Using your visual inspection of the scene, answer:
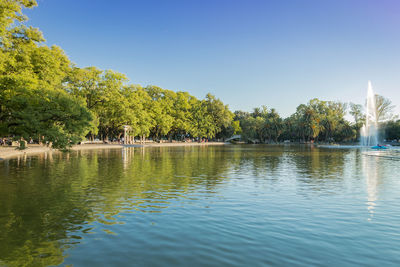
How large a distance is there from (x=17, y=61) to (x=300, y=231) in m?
33.0

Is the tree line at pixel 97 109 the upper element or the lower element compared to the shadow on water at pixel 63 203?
upper

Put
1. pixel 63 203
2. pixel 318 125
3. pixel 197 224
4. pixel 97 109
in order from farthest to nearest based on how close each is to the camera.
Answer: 1. pixel 318 125
2. pixel 97 109
3. pixel 63 203
4. pixel 197 224

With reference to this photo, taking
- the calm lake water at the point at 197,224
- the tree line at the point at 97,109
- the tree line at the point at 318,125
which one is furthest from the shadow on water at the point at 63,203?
the tree line at the point at 318,125

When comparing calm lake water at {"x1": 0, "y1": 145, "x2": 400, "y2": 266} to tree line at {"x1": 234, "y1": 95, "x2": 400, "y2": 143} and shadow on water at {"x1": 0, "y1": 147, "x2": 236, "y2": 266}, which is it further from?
tree line at {"x1": 234, "y1": 95, "x2": 400, "y2": 143}

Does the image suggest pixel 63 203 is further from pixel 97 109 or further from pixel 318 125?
pixel 318 125

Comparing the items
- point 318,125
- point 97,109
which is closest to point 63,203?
point 97,109

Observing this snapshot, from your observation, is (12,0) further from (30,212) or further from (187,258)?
(187,258)

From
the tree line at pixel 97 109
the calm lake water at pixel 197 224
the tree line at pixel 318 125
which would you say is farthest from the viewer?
the tree line at pixel 318 125

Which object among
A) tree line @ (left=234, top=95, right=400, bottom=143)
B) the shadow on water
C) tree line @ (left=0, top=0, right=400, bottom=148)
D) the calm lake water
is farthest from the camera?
tree line @ (left=234, top=95, right=400, bottom=143)

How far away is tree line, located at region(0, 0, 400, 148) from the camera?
25.3 m

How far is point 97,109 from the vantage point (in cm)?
6800

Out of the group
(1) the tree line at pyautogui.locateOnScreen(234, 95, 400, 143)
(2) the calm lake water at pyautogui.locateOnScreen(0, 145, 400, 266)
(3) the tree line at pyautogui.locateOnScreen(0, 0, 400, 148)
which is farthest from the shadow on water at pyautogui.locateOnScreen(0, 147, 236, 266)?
(1) the tree line at pyautogui.locateOnScreen(234, 95, 400, 143)

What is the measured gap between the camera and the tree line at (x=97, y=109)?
997 inches

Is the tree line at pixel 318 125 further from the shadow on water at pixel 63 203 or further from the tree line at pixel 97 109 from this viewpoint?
the shadow on water at pixel 63 203
